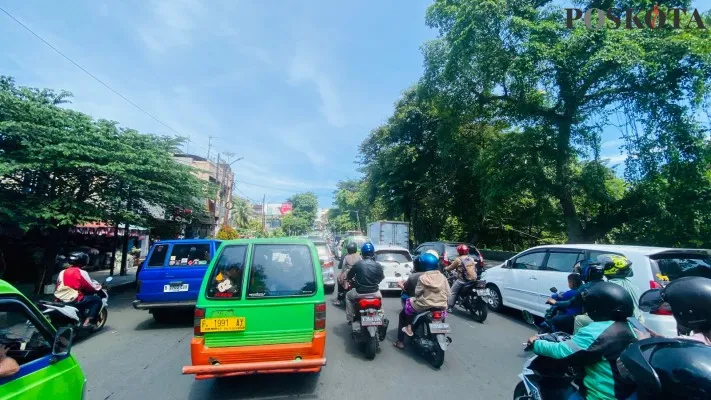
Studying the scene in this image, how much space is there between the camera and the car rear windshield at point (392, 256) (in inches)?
419

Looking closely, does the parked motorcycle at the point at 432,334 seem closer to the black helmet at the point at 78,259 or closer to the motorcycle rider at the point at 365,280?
the motorcycle rider at the point at 365,280

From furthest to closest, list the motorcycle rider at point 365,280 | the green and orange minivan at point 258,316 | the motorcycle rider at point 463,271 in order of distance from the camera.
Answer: the motorcycle rider at point 463,271, the motorcycle rider at point 365,280, the green and orange minivan at point 258,316

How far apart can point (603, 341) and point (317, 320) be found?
2.85 m

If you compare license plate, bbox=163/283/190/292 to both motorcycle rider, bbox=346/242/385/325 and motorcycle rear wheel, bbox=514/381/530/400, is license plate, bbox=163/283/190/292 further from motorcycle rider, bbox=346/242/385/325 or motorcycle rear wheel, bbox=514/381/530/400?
motorcycle rear wheel, bbox=514/381/530/400

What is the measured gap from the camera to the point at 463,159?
80.7ft

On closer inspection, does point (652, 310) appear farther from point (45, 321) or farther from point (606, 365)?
point (45, 321)

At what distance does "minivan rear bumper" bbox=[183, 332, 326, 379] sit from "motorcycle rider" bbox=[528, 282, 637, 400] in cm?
257

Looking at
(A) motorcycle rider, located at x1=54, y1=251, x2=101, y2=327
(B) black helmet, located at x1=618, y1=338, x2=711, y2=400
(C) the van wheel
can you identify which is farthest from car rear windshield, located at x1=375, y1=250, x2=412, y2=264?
(B) black helmet, located at x1=618, y1=338, x2=711, y2=400

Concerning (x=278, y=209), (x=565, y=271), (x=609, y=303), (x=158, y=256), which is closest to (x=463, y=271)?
(x=565, y=271)

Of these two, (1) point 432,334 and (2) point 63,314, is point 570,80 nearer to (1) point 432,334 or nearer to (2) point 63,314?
(1) point 432,334

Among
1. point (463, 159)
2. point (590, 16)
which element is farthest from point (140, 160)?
point (463, 159)

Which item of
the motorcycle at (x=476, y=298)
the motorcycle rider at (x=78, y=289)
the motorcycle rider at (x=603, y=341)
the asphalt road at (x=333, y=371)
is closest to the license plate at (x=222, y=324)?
the asphalt road at (x=333, y=371)

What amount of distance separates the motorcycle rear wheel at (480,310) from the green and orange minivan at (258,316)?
15.6 ft

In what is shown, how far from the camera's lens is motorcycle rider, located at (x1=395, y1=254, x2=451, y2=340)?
5.40 meters
